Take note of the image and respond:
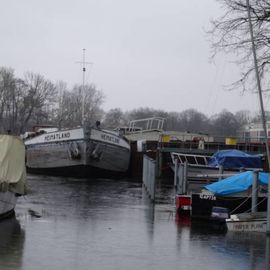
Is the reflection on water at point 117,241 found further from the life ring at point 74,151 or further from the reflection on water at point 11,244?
the life ring at point 74,151

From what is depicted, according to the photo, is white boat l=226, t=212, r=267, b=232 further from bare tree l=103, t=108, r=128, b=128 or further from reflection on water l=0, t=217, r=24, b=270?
bare tree l=103, t=108, r=128, b=128

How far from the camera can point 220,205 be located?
652 inches

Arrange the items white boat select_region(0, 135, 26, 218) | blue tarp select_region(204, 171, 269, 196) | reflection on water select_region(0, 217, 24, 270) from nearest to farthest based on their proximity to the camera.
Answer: reflection on water select_region(0, 217, 24, 270) < white boat select_region(0, 135, 26, 218) < blue tarp select_region(204, 171, 269, 196)

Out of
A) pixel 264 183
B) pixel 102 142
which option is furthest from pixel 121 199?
pixel 102 142

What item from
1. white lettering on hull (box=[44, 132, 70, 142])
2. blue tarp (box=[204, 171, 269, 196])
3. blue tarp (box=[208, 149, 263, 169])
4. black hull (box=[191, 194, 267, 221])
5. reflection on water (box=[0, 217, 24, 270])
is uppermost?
white lettering on hull (box=[44, 132, 70, 142])

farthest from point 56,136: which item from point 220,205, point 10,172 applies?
point 10,172

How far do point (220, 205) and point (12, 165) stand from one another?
5855 millimetres

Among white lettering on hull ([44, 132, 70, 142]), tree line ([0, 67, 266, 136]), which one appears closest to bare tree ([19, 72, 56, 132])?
tree line ([0, 67, 266, 136])

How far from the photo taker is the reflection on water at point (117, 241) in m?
10.1

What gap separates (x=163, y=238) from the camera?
13.1 meters

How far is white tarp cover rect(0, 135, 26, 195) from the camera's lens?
48.4ft

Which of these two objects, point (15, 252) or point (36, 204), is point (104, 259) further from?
point (36, 204)

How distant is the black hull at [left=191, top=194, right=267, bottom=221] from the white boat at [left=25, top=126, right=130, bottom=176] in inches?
825

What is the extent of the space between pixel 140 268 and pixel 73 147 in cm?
2820
